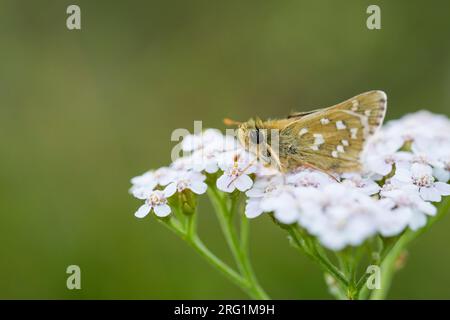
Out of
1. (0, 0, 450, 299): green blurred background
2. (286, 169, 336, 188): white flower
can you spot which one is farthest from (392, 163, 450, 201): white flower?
(0, 0, 450, 299): green blurred background

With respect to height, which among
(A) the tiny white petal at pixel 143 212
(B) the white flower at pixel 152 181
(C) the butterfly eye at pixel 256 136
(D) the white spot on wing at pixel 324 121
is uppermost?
(D) the white spot on wing at pixel 324 121

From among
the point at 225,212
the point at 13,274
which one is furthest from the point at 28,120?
the point at 225,212

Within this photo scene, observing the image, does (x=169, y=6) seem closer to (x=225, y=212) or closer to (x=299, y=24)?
(x=299, y=24)

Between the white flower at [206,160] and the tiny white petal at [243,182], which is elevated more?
the white flower at [206,160]

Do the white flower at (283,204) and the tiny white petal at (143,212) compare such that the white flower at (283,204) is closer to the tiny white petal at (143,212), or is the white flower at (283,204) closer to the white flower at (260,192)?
the white flower at (260,192)

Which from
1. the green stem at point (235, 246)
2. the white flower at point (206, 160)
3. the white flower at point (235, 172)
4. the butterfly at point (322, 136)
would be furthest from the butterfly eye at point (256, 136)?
the green stem at point (235, 246)

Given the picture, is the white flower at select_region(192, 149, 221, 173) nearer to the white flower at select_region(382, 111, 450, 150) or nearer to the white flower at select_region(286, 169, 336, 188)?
the white flower at select_region(286, 169, 336, 188)

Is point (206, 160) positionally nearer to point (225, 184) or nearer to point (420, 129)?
point (225, 184)
